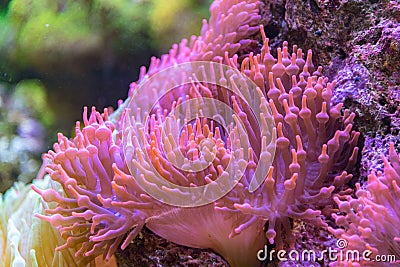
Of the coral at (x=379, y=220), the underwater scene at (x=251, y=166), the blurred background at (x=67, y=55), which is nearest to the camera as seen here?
the coral at (x=379, y=220)

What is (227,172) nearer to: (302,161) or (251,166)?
(251,166)

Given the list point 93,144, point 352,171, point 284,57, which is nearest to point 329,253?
point 352,171

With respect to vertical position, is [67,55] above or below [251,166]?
above

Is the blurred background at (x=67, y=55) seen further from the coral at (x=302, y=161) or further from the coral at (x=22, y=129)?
the coral at (x=302, y=161)

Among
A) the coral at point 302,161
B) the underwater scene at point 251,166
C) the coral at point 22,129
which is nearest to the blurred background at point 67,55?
the coral at point 22,129

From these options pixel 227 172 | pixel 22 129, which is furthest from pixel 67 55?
pixel 227 172

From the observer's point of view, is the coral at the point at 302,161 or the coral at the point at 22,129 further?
the coral at the point at 22,129

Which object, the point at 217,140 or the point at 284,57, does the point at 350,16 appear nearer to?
the point at 284,57
